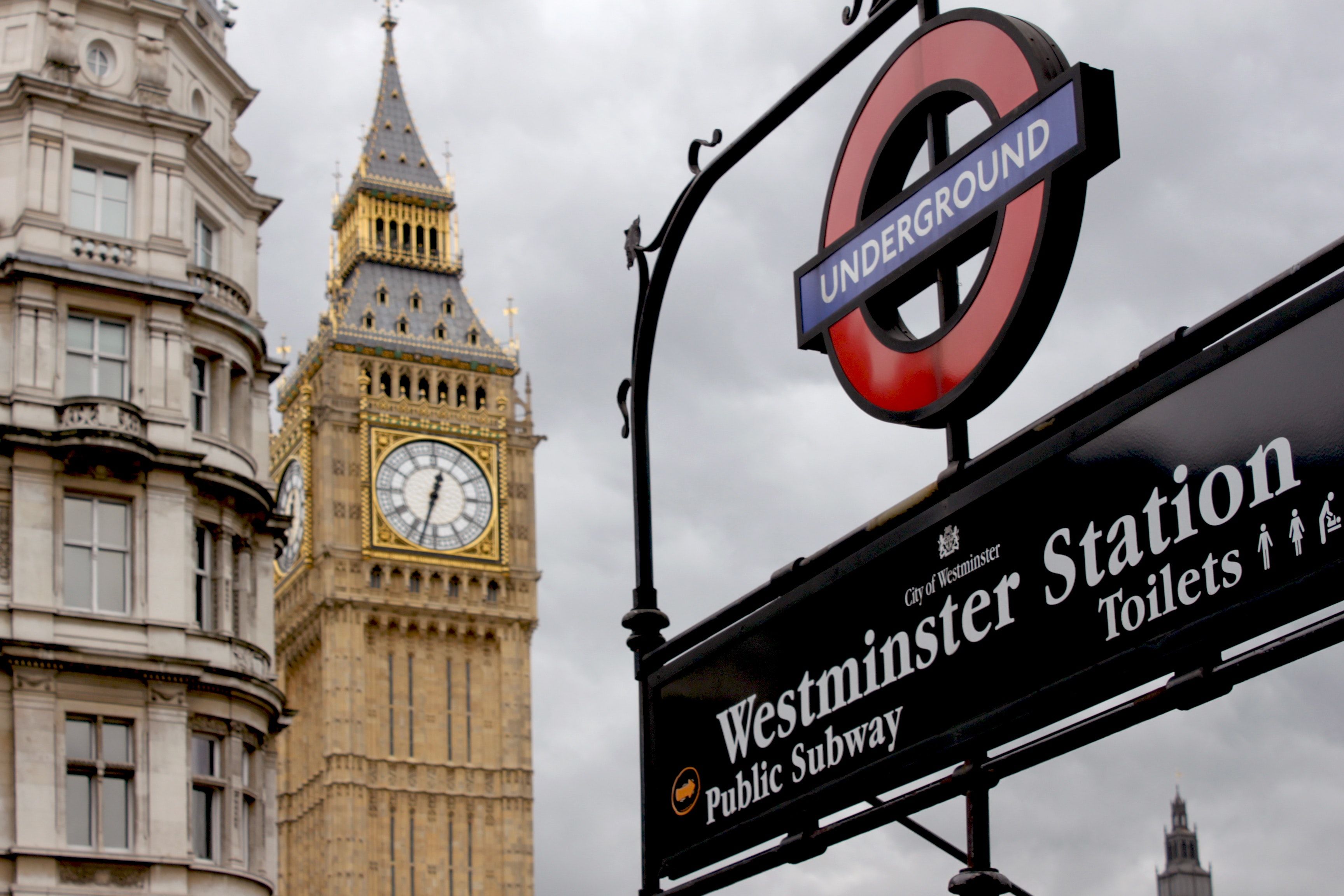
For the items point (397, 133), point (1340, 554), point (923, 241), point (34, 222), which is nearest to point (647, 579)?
point (923, 241)

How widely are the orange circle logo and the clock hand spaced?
286 feet

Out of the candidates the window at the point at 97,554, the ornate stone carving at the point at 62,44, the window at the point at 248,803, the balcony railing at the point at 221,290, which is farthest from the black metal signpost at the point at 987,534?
the ornate stone carving at the point at 62,44

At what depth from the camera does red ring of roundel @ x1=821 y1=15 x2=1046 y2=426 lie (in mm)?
5262

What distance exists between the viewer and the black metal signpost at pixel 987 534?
4.15 m

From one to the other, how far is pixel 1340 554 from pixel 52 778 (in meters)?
27.8

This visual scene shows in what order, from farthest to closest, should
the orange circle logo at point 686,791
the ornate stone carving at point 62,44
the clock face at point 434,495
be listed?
the clock face at point 434,495 → the ornate stone carving at point 62,44 → the orange circle logo at point 686,791

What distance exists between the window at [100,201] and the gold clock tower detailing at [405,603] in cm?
5789

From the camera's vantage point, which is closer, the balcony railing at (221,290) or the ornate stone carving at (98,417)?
the ornate stone carving at (98,417)

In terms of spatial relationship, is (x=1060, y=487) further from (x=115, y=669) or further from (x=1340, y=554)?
(x=115, y=669)

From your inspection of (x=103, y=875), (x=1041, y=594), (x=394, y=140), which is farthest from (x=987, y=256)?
(x=394, y=140)

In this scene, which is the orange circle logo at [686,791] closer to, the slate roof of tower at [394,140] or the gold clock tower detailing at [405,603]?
the gold clock tower detailing at [405,603]

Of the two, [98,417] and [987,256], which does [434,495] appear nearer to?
[98,417]

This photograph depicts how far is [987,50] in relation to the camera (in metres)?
5.47

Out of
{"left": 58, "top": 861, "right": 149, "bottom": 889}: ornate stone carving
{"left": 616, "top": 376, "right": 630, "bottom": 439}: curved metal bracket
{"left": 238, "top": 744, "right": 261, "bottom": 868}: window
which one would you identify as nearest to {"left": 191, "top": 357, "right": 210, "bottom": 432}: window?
{"left": 238, "top": 744, "right": 261, "bottom": 868}: window
